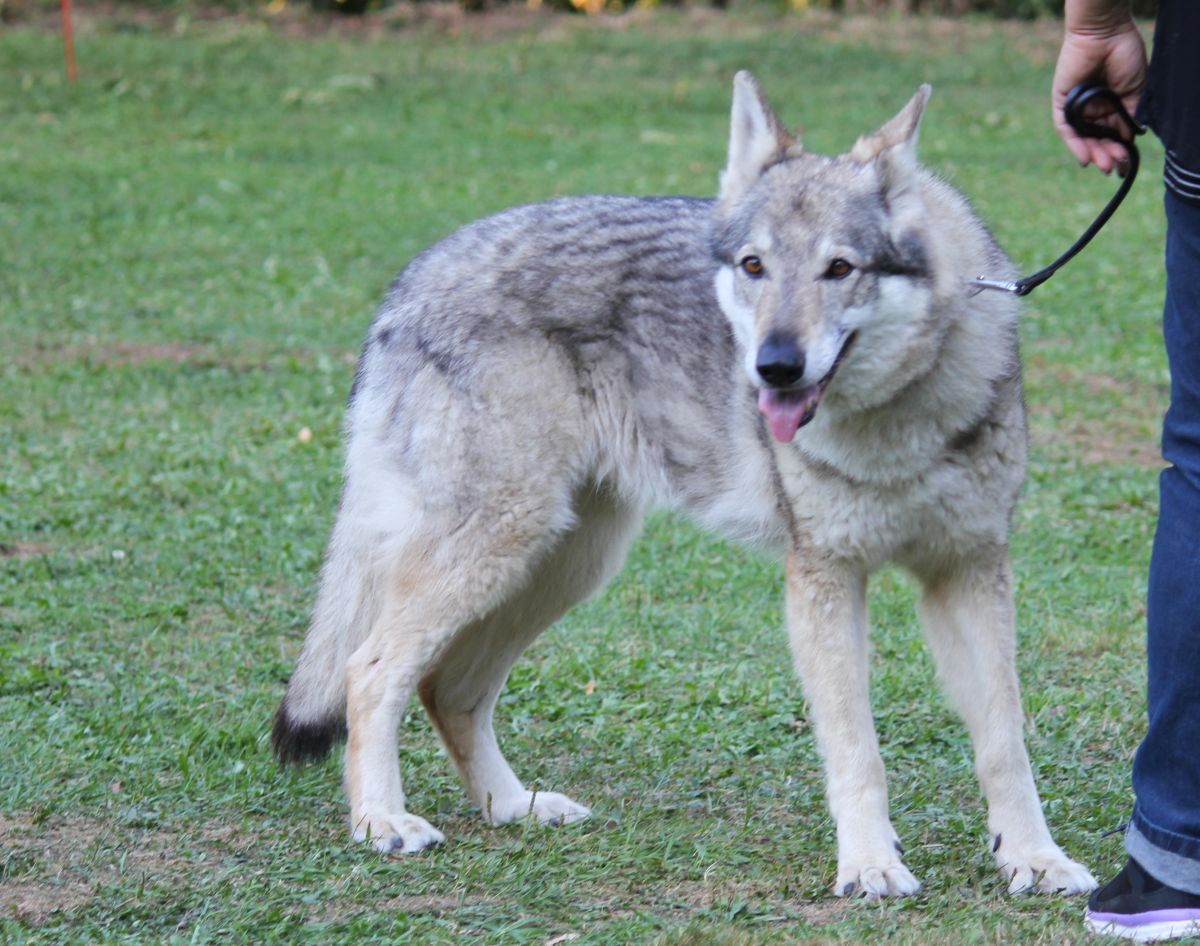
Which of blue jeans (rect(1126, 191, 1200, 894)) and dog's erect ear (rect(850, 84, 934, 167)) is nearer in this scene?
blue jeans (rect(1126, 191, 1200, 894))

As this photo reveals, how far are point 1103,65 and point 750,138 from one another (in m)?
0.94

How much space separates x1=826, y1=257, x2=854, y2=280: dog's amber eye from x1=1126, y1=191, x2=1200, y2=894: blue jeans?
2.37ft

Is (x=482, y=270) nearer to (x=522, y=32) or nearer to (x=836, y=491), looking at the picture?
(x=836, y=491)

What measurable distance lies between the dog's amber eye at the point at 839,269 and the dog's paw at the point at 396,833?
173 cm

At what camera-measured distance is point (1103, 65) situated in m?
3.27

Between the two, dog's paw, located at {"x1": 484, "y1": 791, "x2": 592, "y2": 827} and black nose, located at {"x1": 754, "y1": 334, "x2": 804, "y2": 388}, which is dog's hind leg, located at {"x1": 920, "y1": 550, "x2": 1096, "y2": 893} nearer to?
black nose, located at {"x1": 754, "y1": 334, "x2": 804, "y2": 388}

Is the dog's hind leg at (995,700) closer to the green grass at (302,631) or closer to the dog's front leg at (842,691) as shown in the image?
the green grass at (302,631)

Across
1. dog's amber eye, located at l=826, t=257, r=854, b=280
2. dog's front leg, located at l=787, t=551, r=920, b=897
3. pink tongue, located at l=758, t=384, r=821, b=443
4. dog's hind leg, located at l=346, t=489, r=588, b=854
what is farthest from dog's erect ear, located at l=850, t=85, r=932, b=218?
dog's hind leg, located at l=346, t=489, r=588, b=854

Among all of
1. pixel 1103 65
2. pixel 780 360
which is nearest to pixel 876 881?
pixel 780 360

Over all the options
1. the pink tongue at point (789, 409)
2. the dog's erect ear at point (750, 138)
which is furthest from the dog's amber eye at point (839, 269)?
the dog's erect ear at point (750, 138)

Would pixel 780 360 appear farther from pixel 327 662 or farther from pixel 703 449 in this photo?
pixel 327 662

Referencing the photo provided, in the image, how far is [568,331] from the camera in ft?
14.1

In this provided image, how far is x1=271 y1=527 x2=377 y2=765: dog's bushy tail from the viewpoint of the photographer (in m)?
4.30

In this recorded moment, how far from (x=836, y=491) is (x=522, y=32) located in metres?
23.2
